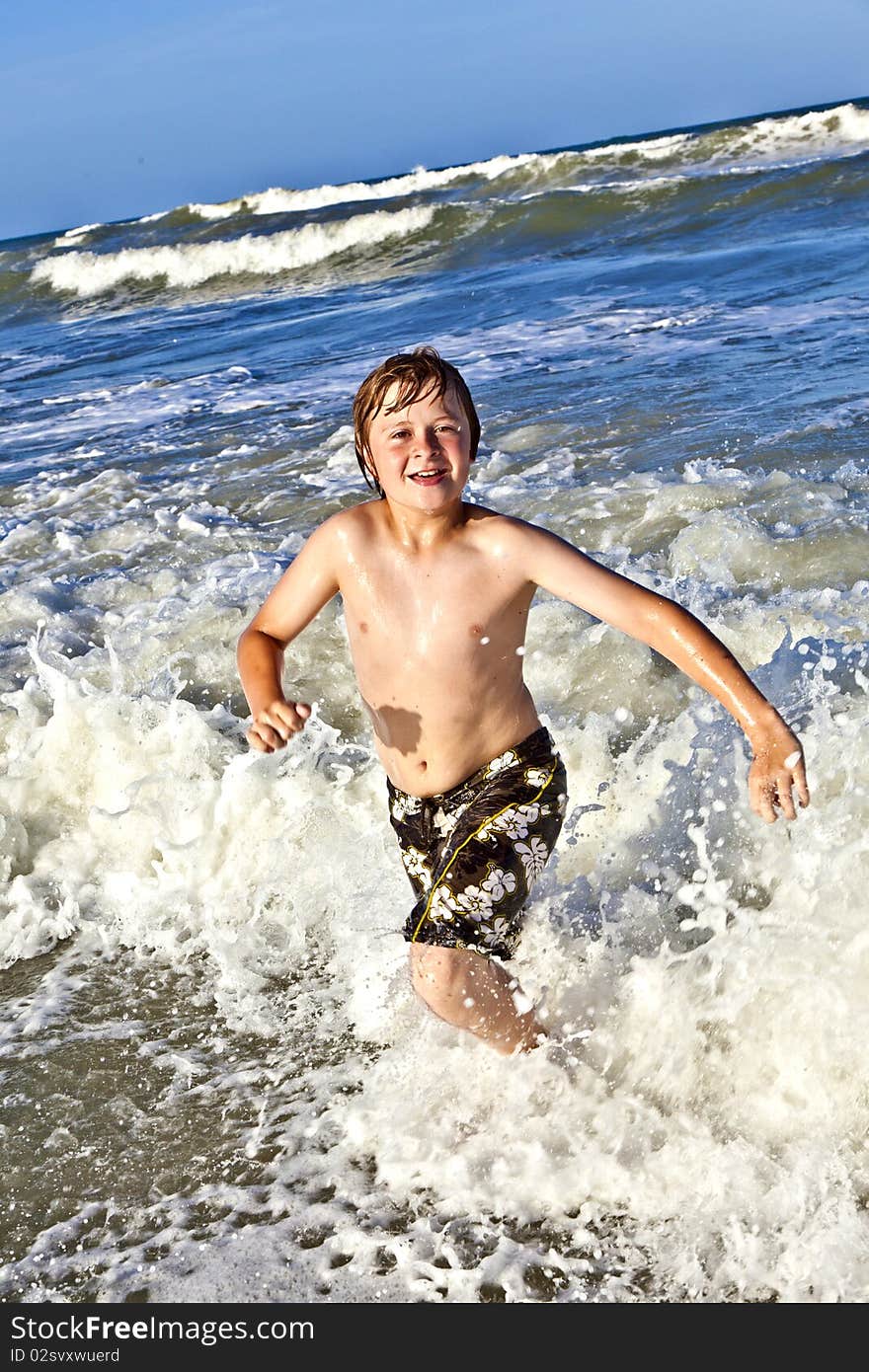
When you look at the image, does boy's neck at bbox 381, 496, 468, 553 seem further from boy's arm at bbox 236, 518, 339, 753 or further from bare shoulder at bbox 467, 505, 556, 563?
boy's arm at bbox 236, 518, 339, 753

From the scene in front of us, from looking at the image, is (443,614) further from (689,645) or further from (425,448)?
(689,645)

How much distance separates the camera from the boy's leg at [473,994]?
9.59 ft

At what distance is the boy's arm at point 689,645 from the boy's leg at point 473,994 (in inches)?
32.3

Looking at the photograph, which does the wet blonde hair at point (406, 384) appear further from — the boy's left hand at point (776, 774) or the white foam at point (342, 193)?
the white foam at point (342, 193)

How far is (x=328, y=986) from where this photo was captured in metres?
3.55

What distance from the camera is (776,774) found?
247cm

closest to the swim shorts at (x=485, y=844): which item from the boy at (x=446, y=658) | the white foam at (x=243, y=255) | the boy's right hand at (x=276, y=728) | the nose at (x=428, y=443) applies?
the boy at (x=446, y=658)

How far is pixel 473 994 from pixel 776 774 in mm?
909

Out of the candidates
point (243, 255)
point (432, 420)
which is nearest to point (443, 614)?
point (432, 420)

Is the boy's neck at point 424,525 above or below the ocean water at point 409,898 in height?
above

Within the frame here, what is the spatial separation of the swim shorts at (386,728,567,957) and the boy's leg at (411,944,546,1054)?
0.12ft

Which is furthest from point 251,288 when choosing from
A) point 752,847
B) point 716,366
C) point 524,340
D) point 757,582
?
point 752,847

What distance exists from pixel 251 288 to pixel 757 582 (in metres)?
15.3

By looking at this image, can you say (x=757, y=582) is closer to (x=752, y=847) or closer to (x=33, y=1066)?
(x=752, y=847)
